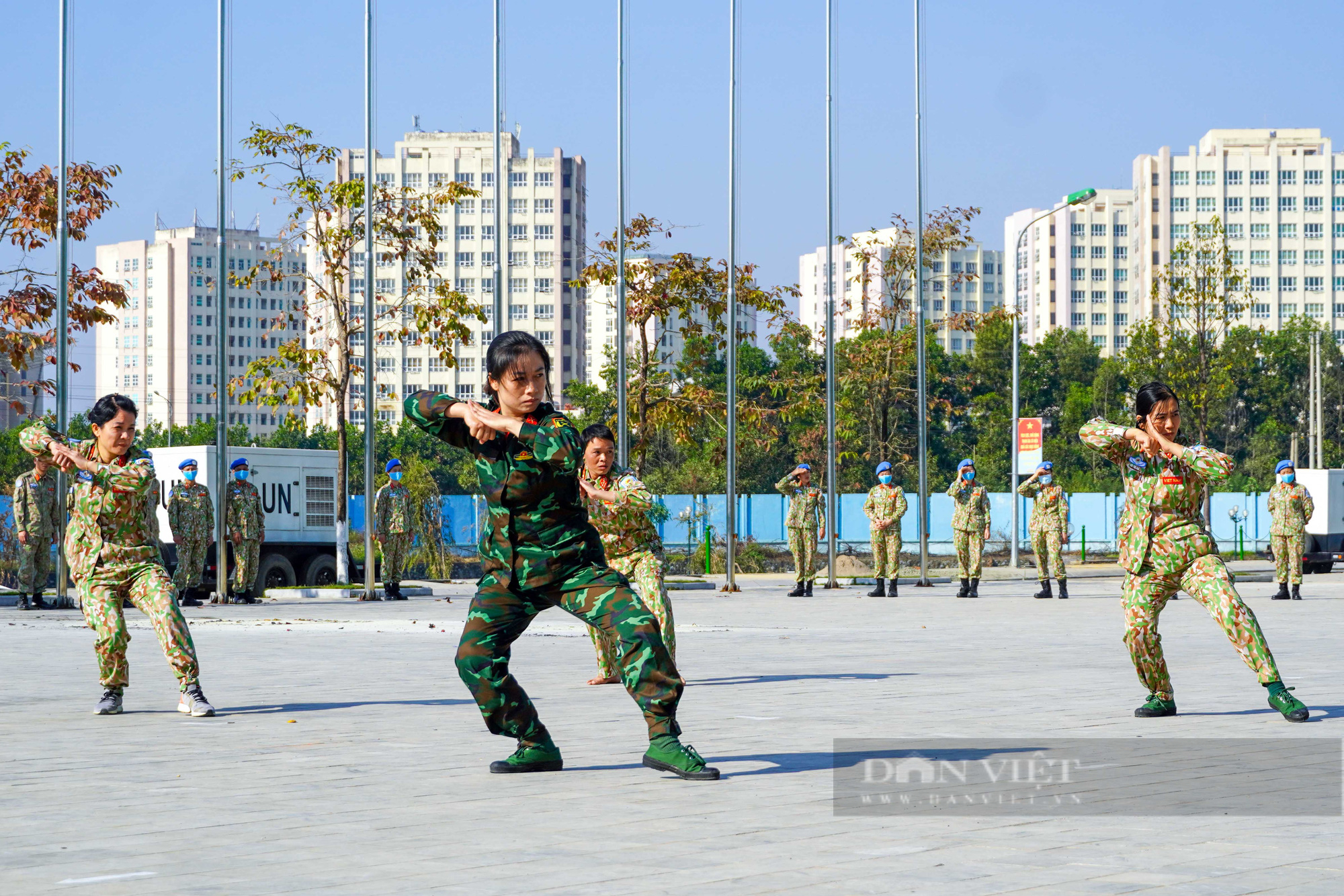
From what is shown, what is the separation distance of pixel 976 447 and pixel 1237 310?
133 feet

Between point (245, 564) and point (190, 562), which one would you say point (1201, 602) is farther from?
point (245, 564)

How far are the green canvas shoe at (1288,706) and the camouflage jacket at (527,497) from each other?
4138mm

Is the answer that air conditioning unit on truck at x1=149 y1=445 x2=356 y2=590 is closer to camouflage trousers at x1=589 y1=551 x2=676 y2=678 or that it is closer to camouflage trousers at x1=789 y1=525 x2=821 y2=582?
camouflage trousers at x1=789 y1=525 x2=821 y2=582

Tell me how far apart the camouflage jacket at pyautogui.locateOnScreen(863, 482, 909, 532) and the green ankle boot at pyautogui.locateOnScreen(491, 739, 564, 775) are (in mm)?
19214

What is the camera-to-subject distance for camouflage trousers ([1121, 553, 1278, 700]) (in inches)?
353

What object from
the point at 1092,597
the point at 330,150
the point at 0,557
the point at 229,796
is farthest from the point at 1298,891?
the point at 0,557

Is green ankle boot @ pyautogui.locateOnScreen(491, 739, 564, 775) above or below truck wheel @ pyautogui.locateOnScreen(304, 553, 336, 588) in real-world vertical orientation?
above

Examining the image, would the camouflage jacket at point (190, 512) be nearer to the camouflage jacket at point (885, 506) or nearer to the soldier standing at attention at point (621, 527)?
the camouflage jacket at point (885, 506)

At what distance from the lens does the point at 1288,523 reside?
25.0 meters

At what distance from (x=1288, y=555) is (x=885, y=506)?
20.0 feet

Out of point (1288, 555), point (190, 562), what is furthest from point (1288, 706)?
point (190, 562)

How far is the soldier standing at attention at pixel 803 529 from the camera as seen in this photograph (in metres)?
27.0

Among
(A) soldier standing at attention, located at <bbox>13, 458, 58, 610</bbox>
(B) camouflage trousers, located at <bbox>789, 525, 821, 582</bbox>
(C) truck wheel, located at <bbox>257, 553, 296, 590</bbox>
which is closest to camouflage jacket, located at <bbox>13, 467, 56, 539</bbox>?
(A) soldier standing at attention, located at <bbox>13, 458, 58, 610</bbox>

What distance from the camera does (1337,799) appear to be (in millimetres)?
6367
